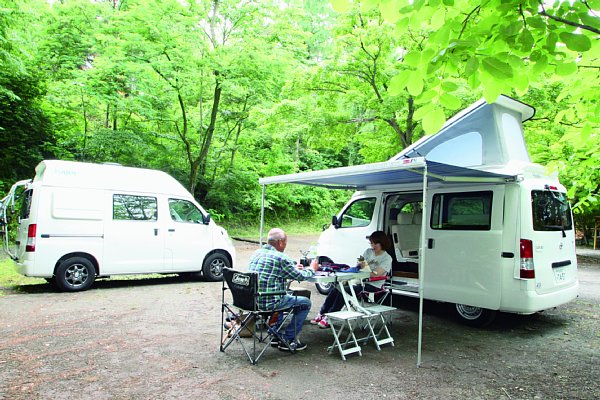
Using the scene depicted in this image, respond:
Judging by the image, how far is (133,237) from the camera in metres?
8.25

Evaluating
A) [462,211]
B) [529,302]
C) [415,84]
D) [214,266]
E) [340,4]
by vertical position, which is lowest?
[214,266]

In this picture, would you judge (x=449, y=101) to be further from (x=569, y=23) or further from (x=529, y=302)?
(x=529, y=302)

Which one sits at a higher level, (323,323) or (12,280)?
(323,323)

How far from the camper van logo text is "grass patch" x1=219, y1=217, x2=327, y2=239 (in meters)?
14.4

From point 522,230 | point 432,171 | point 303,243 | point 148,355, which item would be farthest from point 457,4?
point 303,243

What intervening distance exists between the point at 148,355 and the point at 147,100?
37.7ft

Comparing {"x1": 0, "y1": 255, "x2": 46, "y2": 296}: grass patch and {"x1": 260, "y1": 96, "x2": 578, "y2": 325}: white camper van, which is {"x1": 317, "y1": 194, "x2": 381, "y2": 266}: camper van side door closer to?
{"x1": 260, "y1": 96, "x2": 578, "y2": 325}: white camper van

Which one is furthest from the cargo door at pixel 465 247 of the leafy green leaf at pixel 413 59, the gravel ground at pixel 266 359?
the leafy green leaf at pixel 413 59

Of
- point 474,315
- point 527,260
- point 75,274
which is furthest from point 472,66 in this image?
point 75,274

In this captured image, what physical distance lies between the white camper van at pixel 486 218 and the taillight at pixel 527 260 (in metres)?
0.01

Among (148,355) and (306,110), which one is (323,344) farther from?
(306,110)

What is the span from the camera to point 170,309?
21.9ft

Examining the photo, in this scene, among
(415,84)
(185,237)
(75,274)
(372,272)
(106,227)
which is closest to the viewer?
(415,84)

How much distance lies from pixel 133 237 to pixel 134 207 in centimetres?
58
